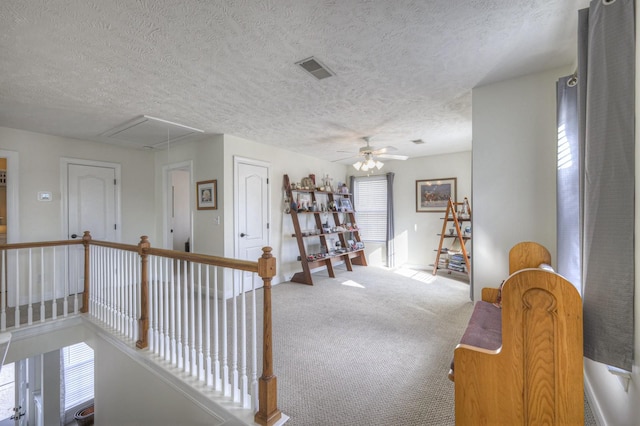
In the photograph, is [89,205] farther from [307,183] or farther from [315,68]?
[315,68]

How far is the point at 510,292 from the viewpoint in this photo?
47.8 inches

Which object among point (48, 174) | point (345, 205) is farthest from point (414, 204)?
point (48, 174)

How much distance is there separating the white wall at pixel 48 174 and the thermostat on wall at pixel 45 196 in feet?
0.14

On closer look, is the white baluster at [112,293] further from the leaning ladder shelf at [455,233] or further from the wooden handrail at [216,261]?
the leaning ladder shelf at [455,233]

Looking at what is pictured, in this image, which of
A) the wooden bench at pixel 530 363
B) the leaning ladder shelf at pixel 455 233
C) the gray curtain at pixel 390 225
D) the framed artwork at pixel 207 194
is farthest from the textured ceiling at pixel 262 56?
the gray curtain at pixel 390 225

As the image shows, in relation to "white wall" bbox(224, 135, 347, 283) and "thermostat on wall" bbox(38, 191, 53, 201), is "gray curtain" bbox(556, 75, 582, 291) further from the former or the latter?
"thermostat on wall" bbox(38, 191, 53, 201)

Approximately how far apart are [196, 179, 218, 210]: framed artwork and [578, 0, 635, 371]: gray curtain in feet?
13.0

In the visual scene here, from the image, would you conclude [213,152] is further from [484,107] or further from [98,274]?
[484,107]

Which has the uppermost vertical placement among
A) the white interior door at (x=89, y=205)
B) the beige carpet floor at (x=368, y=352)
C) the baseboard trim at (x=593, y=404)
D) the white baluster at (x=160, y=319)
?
the white interior door at (x=89, y=205)

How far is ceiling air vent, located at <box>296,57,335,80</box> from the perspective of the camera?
217 centimetres

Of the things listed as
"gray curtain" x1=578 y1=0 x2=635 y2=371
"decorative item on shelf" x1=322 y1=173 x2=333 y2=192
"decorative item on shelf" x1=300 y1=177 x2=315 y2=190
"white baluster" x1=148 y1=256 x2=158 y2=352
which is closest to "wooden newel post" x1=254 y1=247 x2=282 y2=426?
"white baluster" x1=148 y1=256 x2=158 y2=352

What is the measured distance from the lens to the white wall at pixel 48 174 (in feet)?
12.2

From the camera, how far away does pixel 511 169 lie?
2.56m

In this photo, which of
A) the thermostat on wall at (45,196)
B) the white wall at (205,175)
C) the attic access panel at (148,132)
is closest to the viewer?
the attic access panel at (148,132)
